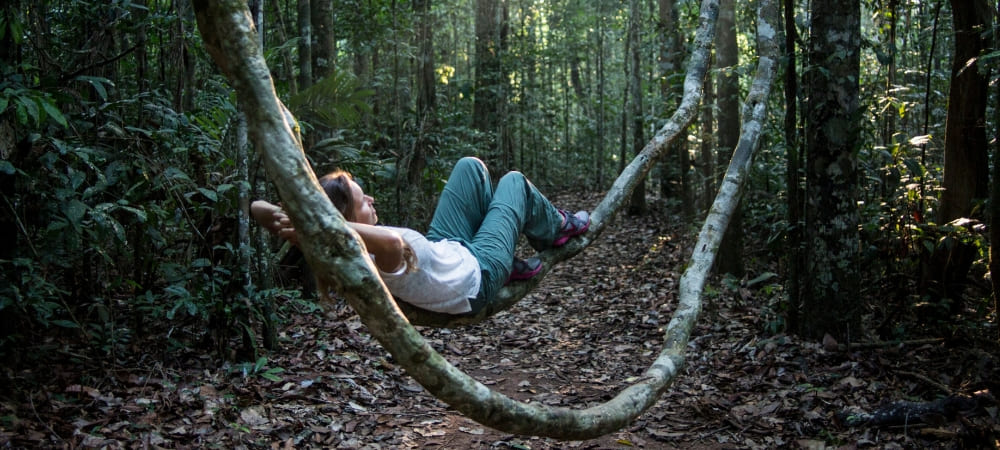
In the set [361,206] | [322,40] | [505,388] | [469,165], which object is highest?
[322,40]

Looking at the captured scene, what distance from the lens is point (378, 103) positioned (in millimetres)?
13578

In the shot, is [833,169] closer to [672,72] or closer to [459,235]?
[459,235]

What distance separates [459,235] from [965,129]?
4.92m

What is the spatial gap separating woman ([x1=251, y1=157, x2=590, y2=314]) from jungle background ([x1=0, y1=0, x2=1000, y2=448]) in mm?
1779

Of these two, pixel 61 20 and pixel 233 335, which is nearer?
pixel 61 20

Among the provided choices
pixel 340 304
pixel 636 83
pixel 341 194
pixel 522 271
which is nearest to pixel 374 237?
pixel 341 194

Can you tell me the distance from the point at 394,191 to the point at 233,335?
4.10 meters

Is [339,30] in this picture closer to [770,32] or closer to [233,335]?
[233,335]

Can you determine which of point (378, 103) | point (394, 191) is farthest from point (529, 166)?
point (394, 191)

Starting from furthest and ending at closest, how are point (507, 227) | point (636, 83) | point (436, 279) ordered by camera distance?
1. point (636, 83)
2. point (507, 227)
3. point (436, 279)

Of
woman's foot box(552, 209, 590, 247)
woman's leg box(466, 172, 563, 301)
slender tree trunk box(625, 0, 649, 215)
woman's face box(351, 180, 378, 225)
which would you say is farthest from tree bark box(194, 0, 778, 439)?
slender tree trunk box(625, 0, 649, 215)

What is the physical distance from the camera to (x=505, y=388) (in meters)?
6.16

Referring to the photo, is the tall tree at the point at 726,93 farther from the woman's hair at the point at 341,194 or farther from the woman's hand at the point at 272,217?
the woman's hand at the point at 272,217

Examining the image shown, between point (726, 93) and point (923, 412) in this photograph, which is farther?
point (726, 93)
